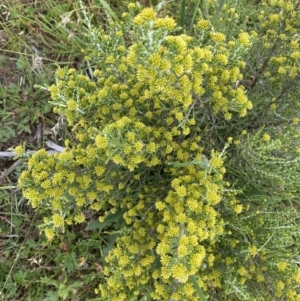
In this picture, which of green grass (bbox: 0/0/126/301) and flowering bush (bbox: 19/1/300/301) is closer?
flowering bush (bbox: 19/1/300/301)

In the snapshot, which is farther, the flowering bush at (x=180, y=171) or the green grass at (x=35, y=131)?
the green grass at (x=35, y=131)

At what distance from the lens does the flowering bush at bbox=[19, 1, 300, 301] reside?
1599 millimetres

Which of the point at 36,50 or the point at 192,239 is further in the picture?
the point at 36,50

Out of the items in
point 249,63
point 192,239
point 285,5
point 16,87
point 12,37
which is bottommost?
point 16,87

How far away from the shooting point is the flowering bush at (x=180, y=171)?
5.24 ft

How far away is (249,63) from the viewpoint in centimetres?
209

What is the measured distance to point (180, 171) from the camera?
6.22ft

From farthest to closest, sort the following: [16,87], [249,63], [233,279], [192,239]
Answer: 1. [16,87]
2. [249,63]
3. [233,279]
4. [192,239]

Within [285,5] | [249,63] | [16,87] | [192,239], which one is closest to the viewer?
[192,239]

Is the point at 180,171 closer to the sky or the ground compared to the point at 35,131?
closer to the sky

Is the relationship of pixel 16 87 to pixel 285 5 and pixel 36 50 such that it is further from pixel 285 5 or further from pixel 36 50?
pixel 285 5

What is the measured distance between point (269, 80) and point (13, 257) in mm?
1928

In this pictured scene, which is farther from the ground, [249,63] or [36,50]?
[249,63]

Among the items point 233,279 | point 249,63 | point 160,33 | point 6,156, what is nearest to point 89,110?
point 160,33
